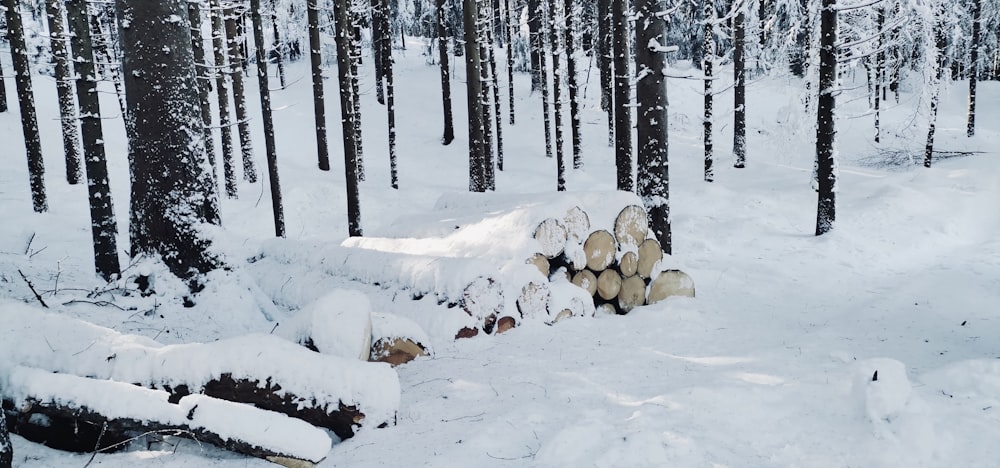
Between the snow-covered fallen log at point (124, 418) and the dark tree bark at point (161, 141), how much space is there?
2.59 metres

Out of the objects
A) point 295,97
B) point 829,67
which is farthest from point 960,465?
point 295,97

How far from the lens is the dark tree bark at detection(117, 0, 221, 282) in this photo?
5902mm

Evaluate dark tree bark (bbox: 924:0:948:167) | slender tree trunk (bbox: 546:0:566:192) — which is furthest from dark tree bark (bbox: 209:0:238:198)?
dark tree bark (bbox: 924:0:948:167)

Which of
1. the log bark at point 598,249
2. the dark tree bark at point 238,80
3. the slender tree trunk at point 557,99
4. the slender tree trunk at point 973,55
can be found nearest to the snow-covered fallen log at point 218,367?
the log bark at point 598,249

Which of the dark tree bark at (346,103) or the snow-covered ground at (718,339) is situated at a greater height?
the dark tree bark at (346,103)

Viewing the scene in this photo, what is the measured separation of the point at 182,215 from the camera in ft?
19.7

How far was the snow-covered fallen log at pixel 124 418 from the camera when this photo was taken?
3.44 meters

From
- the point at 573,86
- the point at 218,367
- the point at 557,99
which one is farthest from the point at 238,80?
the point at 218,367

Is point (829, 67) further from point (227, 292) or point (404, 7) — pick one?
point (404, 7)

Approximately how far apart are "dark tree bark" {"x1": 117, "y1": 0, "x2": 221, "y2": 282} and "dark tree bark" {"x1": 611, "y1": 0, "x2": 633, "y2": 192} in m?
7.33

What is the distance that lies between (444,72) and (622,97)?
13.6m

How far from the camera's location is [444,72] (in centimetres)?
2312

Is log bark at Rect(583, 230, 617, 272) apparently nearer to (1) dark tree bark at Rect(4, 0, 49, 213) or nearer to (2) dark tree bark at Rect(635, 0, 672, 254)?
(2) dark tree bark at Rect(635, 0, 672, 254)

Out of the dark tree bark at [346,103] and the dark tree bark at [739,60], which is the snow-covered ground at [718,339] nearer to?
the dark tree bark at [739,60]
